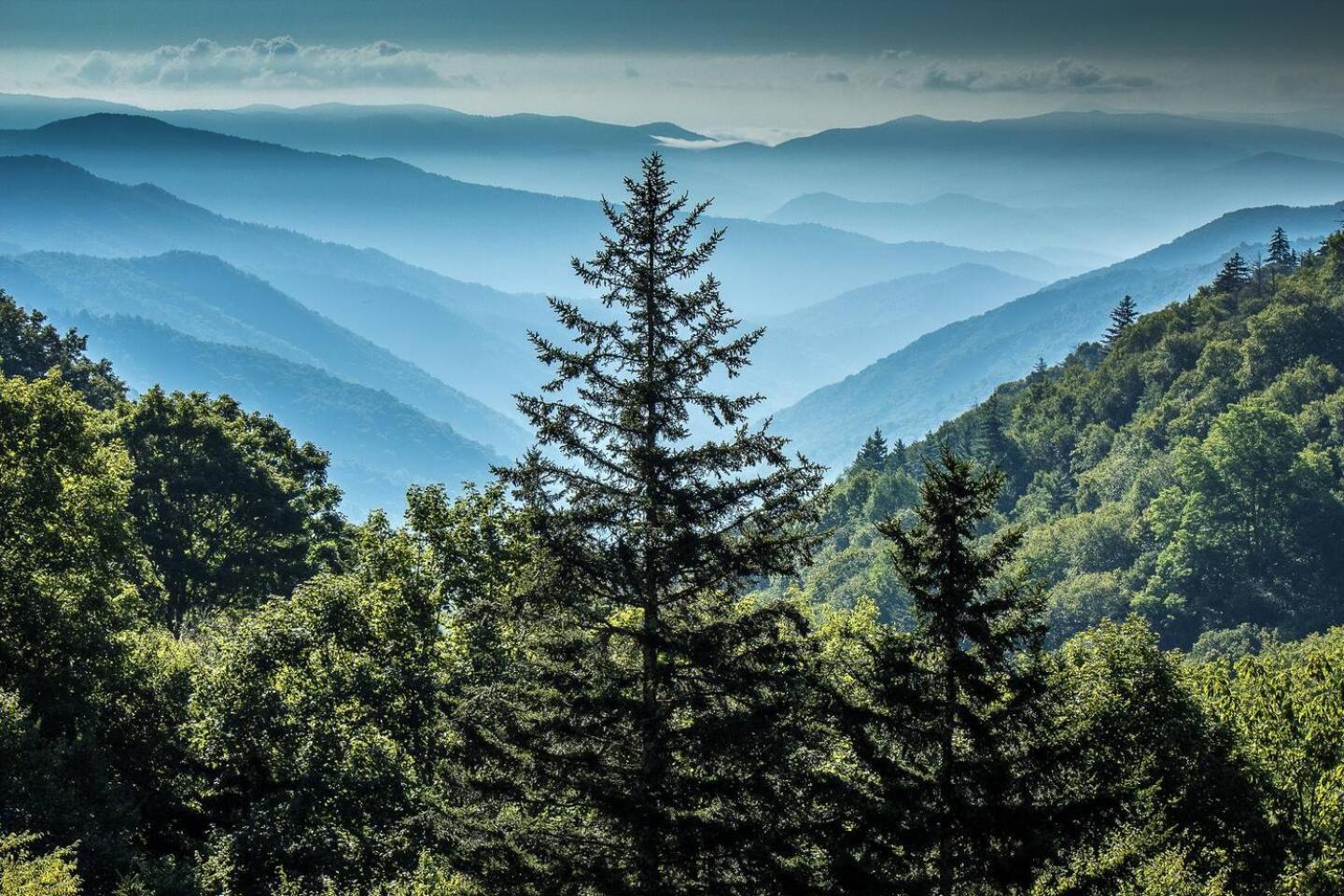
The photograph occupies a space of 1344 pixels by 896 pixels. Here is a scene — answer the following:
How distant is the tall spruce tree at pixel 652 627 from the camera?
16.8 m

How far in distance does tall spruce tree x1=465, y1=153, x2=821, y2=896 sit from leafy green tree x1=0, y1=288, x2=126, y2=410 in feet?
187

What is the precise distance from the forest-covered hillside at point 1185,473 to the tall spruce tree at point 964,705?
43500 millimetres

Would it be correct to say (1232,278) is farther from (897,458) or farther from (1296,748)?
(1296,748)

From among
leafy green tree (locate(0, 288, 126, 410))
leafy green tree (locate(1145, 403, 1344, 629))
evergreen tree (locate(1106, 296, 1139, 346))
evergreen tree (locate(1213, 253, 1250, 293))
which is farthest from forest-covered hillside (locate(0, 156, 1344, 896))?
evergreen tree (locate(1106, 296, 1139, 346))

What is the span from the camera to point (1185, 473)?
95.0m

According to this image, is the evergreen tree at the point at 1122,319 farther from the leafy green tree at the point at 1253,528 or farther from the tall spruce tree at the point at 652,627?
the tall spruce tree at the point at 652,627

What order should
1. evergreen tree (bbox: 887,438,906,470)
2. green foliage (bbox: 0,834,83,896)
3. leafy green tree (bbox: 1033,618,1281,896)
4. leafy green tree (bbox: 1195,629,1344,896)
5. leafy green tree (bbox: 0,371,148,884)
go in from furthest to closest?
evergreen tree (bbox: 887,438,906,470) < leafy green tree (bbox: 1195,629,1344,896) < leafy green tree (bbox: 0,371,148,884) < leafy green tree (bbox: 1033,618,1281,896) < green foliage (bbox: 0,834,83,896)

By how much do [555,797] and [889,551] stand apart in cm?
665

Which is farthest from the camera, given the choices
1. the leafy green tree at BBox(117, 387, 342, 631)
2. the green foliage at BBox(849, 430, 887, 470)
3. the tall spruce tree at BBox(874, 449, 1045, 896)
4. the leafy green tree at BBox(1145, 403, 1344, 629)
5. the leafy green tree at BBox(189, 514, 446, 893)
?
the green foliage at BBox(849, 430, 887, 470)

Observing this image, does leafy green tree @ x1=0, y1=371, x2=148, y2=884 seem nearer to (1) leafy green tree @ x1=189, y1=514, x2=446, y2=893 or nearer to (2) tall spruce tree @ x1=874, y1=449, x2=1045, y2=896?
(1) leafy green tree @ x1=189, y1=514, x2=446, y2=893

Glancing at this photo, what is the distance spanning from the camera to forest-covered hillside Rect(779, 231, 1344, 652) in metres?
92.3

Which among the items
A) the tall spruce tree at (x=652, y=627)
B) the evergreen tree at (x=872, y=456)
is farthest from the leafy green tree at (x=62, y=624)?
the evergreen tree at (x=872, y=456)

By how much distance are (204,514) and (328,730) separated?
2803 centimetres

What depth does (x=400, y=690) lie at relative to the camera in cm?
2480
